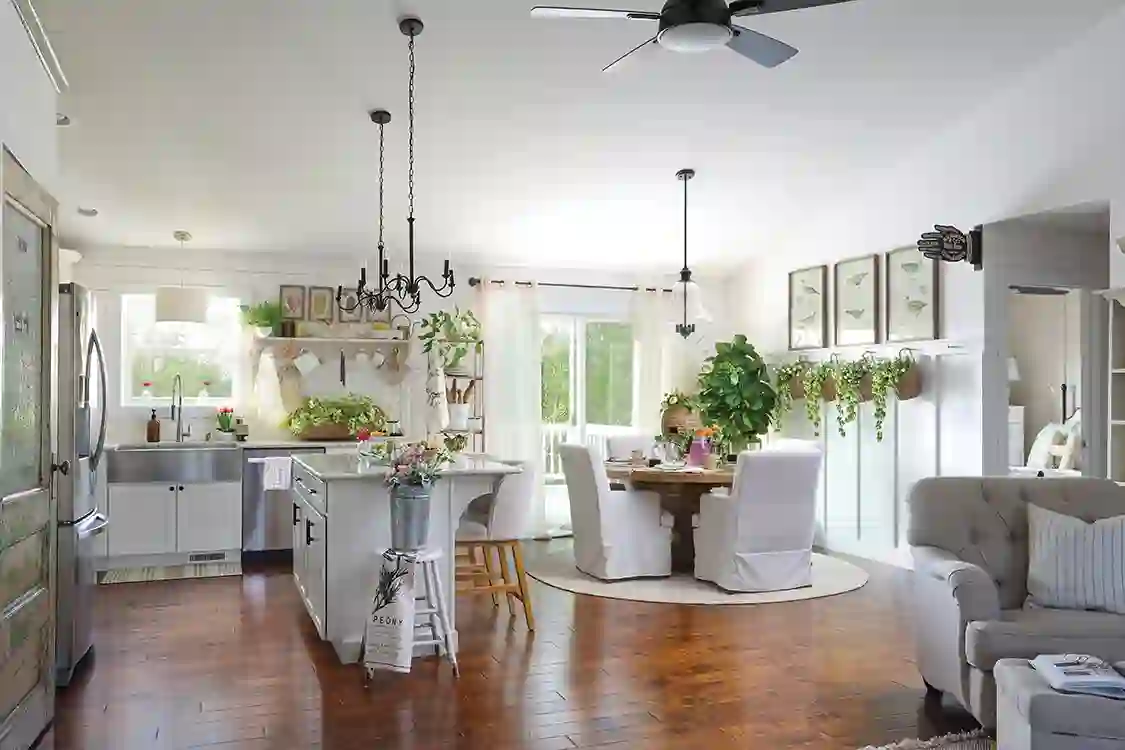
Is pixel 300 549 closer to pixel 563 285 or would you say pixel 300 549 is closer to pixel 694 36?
pixel 563 285

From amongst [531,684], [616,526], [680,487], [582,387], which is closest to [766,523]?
[680,487]

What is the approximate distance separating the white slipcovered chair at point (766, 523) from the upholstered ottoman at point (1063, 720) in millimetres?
3059

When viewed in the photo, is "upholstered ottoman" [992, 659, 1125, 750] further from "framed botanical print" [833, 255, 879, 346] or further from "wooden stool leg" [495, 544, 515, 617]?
"framed botanical print" [833, 255, 879, 346]

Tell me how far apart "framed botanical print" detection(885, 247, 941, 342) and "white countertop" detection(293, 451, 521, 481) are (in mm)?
3309

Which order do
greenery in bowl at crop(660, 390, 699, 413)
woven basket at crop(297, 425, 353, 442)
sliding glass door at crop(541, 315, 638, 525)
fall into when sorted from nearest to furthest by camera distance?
woven basket at crop(297, 425, 353, 442)
greenery in bowl at crop(660, 390, 699, 413)
sliding glass door at crop(541, 315, 638, 525)

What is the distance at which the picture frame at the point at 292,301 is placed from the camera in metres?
7.57

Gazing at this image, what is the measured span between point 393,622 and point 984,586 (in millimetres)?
2337

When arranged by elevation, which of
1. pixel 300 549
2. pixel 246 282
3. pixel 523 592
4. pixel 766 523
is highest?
pixel 246 282

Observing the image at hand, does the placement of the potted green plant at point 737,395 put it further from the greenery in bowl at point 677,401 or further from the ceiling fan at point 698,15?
the ceiling fan at point 698,15

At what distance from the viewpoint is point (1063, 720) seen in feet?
8.75

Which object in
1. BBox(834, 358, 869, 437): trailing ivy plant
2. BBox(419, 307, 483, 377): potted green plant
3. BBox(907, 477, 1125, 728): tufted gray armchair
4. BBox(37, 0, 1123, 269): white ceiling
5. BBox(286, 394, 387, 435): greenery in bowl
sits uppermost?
BBox(37, 0, 1123, 269): white ceiling

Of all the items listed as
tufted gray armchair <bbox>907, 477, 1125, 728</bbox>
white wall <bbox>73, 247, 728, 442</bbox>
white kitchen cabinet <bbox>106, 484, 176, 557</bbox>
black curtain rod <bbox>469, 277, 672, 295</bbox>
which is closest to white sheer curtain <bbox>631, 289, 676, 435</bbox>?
black curtain rod <bbox>469, 277, 672, 295</bbox>

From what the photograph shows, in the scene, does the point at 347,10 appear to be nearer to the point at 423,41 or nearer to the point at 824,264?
the point at 423,41

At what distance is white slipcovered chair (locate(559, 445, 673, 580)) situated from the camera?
6215 mm
